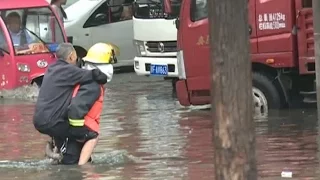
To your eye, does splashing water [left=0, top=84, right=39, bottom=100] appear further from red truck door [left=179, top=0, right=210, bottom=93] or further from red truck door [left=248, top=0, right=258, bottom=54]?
red truck door [left=248, top=0, right=258, bottom=54]

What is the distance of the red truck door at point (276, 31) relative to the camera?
1295cm

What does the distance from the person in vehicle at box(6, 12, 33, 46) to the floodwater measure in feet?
4.95

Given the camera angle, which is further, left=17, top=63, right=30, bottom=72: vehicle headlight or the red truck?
left=17, top=63, right=30, bottom=72: vehicle headlight

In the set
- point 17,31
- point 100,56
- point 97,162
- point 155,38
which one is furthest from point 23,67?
point 100,56

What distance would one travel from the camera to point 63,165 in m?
9.25

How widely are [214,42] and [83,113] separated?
168 inches

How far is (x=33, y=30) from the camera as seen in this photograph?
18.4 meters

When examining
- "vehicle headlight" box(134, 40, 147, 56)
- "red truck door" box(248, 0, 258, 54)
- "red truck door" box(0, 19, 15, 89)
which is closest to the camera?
"red truck door" box(248, 0, 258, 54)

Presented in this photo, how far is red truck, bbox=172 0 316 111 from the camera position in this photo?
12.9m

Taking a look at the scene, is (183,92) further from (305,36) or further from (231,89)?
(231,89)

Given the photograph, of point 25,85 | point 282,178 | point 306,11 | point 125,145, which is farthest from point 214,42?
point 25,85

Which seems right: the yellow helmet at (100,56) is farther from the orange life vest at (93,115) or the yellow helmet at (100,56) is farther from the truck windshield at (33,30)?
the truck windshield at (33,30)

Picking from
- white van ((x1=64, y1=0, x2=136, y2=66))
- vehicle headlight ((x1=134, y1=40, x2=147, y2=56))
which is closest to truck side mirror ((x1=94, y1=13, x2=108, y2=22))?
white van ((x1=64, y1=0, x2=136, y2=66))

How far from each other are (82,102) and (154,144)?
2606mm
